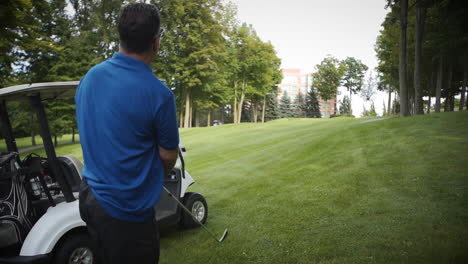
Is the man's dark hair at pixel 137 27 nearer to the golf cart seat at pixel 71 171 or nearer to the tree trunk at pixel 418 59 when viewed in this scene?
the golf cart seat at pixel 71 171

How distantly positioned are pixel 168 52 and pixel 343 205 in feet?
98.9

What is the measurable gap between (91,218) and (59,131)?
25.3 meters

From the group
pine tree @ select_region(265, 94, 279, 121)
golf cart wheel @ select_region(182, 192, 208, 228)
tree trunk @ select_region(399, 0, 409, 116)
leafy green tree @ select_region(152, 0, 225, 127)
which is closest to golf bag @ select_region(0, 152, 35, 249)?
golf cart wheel @ select_region(182, 192, 208, 228)

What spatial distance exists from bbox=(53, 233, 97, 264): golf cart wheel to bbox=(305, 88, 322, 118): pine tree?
6752 centimetres

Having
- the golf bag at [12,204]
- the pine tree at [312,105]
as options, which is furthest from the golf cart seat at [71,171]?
the pine tree at [312,105]

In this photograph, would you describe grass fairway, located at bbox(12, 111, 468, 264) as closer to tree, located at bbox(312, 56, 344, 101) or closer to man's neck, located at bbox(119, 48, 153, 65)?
man's neck, located at bbox(119, 48, 153, 65)

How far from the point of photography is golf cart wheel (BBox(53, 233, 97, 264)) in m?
3.62

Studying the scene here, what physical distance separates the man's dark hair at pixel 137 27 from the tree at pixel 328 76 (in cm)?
5695

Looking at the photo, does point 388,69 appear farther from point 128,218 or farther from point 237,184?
point 128,218

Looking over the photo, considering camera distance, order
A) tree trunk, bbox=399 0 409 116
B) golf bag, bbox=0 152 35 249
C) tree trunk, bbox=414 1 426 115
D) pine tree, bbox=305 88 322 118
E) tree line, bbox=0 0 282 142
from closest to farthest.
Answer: golf bag, bbox=0 152 35 249, tree trunk, bbox=399 0 409 116, tree trunk, bbox=414 1 426 115, tree line, bbox=0 0 282 142, pine tree, bbox=305 88 322 118

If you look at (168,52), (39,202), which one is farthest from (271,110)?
(39,202)

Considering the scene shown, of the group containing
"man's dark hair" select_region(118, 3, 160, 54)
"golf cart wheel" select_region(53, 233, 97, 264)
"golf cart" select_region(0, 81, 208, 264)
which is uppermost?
"man's dark hair" select_region(118, 3, 160, 54)

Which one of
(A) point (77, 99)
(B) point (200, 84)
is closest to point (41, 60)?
(B) point (200, 84)

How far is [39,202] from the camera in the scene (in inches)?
158
